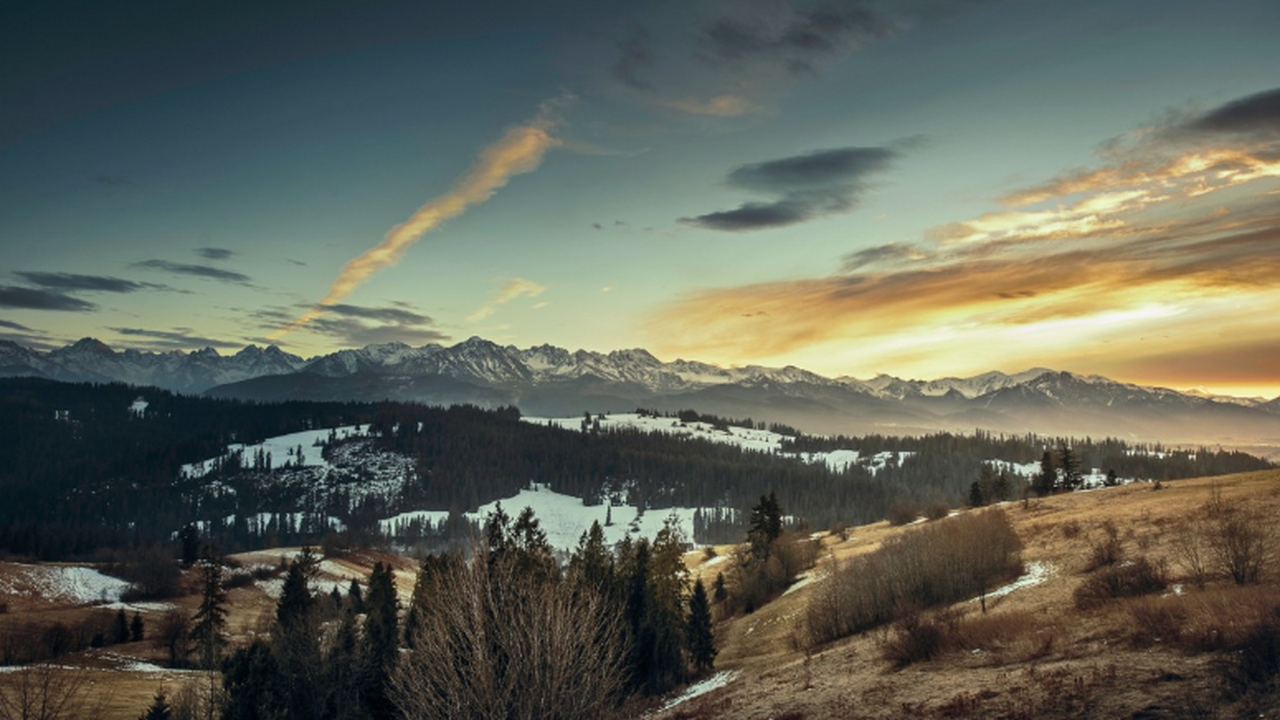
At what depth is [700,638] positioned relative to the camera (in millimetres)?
59844

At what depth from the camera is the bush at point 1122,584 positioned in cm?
3123

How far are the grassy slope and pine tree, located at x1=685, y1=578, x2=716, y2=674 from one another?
266 inches

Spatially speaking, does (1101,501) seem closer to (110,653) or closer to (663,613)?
(663,613)

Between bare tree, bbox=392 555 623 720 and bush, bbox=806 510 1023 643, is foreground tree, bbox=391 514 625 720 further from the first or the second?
bush, bbox=806 510 1023 643

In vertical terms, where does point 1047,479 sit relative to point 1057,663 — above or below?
below

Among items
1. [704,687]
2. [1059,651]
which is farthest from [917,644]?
[704,687]

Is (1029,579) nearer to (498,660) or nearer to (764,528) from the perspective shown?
(498,660)

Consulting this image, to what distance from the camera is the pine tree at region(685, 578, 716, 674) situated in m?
59.5

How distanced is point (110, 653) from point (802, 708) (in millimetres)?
86522

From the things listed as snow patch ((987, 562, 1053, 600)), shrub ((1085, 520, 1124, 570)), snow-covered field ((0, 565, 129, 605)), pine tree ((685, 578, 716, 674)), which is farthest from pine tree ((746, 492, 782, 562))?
snow-covered field ((0, 565, 129, 605))

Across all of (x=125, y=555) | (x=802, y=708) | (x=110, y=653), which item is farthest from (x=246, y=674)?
(x=125, y=555)

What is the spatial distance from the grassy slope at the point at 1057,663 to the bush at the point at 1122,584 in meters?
0.96

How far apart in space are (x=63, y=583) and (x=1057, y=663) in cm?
15494

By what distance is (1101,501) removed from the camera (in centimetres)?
6750
